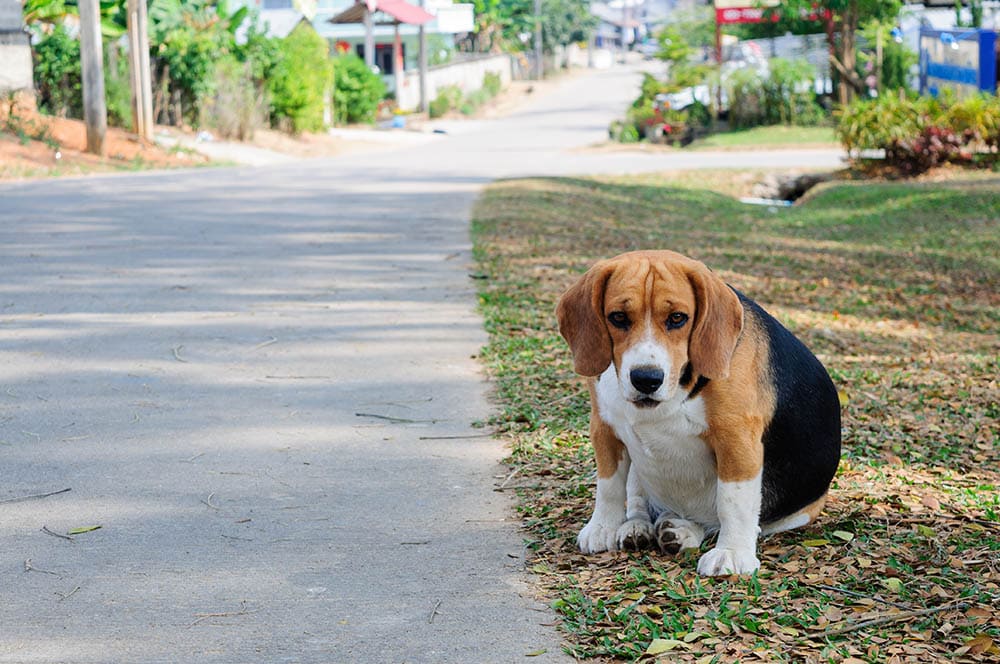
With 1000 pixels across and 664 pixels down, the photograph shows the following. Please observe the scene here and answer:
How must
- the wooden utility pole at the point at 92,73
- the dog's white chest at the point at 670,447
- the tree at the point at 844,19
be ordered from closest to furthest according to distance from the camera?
the dog's white chest at the point at 670,447, the wooden utility pole at the point at 92,73, the tree at the point at 844,19

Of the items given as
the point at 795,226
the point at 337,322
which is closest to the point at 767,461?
the point at 337,322

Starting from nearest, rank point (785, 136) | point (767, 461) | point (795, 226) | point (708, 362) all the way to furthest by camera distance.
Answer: point (708, 362) < point (767, 461) < point (795, 226) < point (785, 136)

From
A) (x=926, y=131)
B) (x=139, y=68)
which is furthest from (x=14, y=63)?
(x=926, y=131)

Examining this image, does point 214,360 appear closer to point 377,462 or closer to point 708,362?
point 377,462

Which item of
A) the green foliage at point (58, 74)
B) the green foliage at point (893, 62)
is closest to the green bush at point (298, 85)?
the green foliage at point (58, 74)

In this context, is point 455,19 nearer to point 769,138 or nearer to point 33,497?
point 769,138

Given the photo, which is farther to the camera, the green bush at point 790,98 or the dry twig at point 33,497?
the green bush at point 790,98

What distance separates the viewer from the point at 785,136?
3206 centimetres

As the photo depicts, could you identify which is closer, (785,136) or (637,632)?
(637,632)

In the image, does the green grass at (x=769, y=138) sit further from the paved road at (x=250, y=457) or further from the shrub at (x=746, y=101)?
the paved road at (x=250, y=457)

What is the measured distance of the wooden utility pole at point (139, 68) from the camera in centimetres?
2489

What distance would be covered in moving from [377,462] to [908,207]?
529 inches

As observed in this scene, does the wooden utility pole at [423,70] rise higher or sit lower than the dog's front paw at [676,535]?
higher

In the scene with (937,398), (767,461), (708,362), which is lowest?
(937,398)
